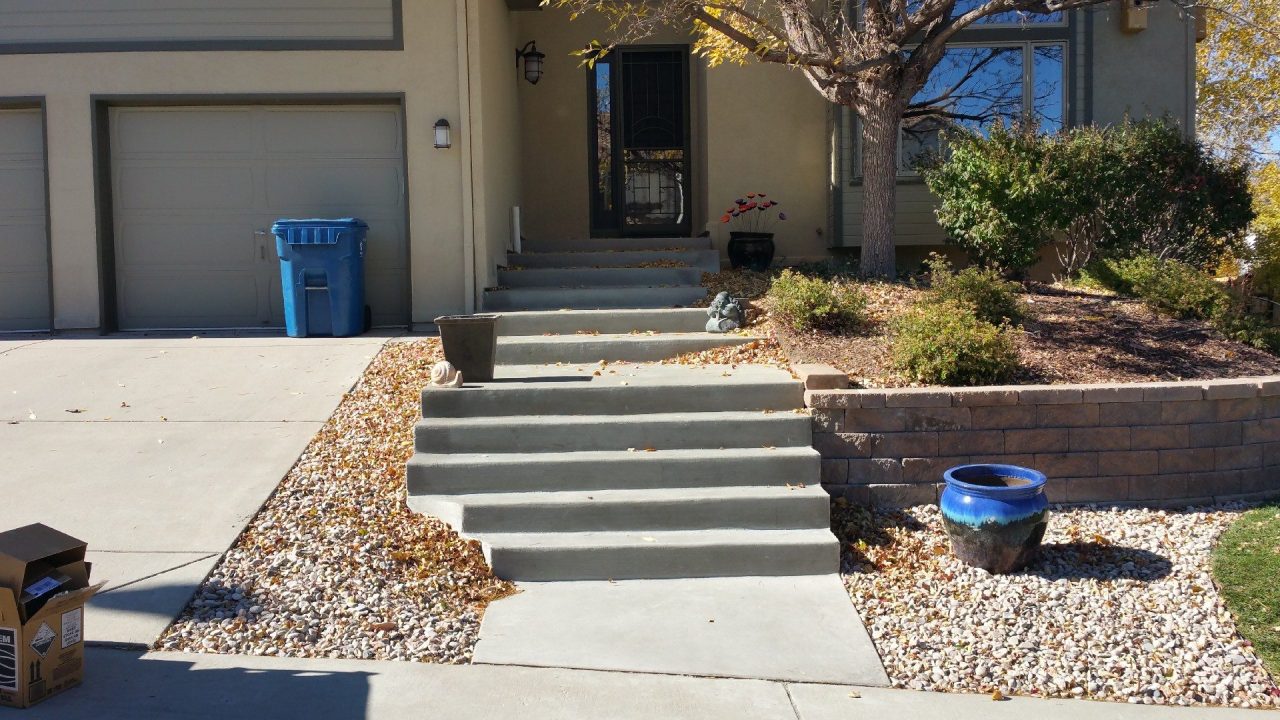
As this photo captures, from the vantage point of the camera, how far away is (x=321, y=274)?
9195 mm

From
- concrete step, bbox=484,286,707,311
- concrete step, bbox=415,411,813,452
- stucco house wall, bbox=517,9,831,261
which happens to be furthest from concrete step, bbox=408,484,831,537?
stucco house wall, bbox=517,9,831,261

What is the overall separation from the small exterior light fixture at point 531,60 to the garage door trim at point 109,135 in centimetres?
230

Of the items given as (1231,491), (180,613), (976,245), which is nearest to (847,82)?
(976,245)

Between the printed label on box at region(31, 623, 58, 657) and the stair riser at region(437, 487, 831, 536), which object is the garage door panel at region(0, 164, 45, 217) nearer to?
the stair riser at region(437, 487, 831, 536)

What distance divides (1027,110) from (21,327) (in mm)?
10193

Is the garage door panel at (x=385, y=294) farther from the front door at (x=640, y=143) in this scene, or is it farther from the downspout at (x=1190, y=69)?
the downspout at (x=1190, y=69)

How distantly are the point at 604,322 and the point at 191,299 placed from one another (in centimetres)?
425

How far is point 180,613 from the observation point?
465 centimetres

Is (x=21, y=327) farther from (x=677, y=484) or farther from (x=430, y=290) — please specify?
(x=677, y=484)

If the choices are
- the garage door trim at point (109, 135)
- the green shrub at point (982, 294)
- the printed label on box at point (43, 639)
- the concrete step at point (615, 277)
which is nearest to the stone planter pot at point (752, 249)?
the concrete step at point (615, 277)

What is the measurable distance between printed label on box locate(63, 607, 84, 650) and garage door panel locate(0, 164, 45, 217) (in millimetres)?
7069

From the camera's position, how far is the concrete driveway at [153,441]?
16.6ft

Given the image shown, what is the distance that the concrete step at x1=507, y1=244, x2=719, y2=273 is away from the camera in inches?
392

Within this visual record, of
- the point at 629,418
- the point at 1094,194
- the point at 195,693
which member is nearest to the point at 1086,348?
→ the point at 1094,194
